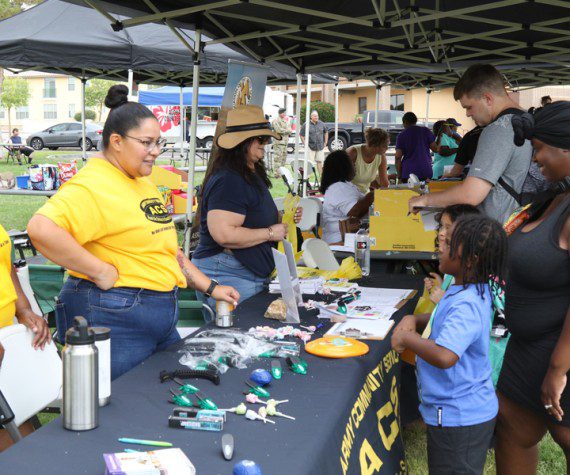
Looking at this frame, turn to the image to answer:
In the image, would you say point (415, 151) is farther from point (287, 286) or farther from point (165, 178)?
point (287, 286)

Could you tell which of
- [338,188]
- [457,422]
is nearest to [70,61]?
[338,188]

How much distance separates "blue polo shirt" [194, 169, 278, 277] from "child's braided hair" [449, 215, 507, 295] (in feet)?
4.05

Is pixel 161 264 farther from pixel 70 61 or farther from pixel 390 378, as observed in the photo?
pixel 70 61

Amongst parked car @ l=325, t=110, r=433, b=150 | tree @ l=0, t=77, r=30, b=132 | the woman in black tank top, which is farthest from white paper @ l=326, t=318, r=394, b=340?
tree @ l=0, t=77, r=30, b=132

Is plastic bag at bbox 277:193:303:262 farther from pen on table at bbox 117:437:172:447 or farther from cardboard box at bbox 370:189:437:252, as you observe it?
pen on table at bbox 117:437:172:447

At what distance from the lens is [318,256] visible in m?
3.87

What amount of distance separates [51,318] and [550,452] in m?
2.92

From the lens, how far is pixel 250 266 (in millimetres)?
3225

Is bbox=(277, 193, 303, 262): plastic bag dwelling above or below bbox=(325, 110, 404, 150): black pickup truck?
below

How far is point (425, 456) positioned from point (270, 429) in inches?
72.7

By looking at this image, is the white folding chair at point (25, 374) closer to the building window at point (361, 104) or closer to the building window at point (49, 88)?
the building window at point (361, 104)

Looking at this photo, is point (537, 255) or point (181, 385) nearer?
point (181, 385)

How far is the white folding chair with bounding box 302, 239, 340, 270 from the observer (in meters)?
3.85

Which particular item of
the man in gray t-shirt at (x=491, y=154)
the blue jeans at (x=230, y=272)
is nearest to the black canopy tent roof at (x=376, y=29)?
Answer: the man in gray t-shirt at (x=491, y=154)
